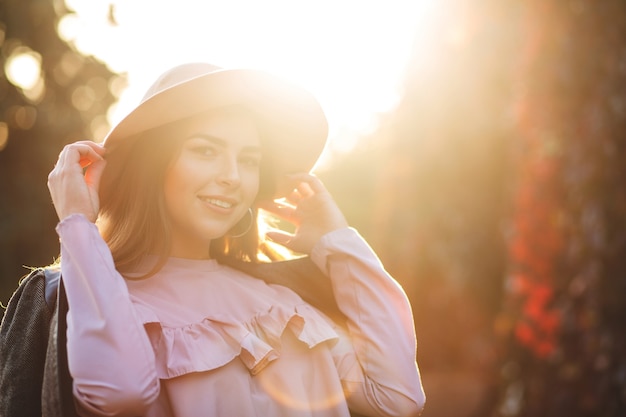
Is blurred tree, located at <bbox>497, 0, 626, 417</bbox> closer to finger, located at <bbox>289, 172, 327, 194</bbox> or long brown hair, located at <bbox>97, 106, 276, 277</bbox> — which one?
finger, located at <bbox>289, 172, 327, 194</bbox>

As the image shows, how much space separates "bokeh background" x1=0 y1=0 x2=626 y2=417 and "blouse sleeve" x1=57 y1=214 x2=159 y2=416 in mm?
1570

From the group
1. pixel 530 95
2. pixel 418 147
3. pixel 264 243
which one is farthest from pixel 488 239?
pixel 264 243

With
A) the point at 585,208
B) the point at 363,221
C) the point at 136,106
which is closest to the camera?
the point at 136,106

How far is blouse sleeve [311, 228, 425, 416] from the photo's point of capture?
86.7 inches

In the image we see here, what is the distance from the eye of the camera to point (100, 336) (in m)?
1.70

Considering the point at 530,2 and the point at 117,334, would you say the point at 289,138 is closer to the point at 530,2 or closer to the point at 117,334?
the point at 117,334

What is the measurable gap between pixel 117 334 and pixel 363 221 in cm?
1858

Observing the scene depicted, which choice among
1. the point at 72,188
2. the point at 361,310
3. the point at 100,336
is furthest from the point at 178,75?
the point at 361,310

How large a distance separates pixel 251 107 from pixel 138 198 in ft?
1.50

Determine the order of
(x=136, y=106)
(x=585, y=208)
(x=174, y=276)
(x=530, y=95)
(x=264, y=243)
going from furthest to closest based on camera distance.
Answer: (x=530, y=95)
(x=585, y=208)
(x=264, y=243)
(x=174, y=276)
(x=136, y=106)

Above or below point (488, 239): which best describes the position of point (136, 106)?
above

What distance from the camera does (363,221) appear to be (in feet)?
66.3

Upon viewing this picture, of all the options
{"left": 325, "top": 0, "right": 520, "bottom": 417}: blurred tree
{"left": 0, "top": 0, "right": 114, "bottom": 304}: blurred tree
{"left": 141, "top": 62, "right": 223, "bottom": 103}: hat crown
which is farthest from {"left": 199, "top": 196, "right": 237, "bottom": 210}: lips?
{"left": 0, "top": 0, "right": 114, "bottom": 304}: blurred tree

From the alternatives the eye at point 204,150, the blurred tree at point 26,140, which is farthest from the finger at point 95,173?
the blurred tree at point 26,140
